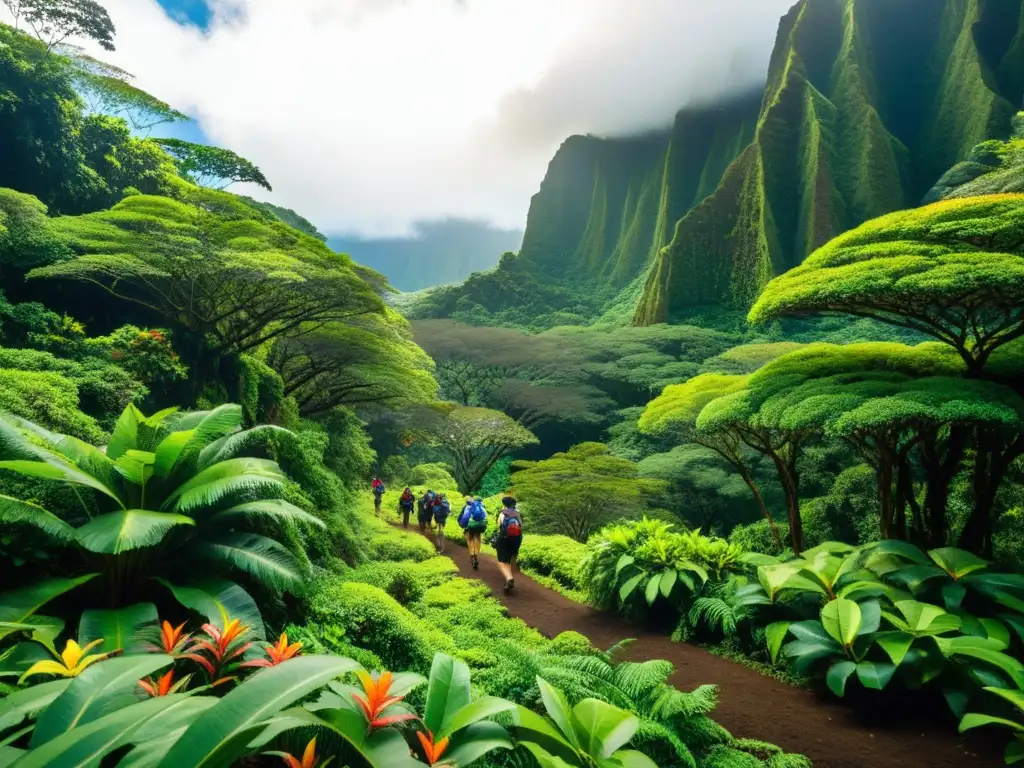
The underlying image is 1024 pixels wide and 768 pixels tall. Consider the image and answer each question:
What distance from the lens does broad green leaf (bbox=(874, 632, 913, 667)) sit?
4.01 m

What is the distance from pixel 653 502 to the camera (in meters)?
15.0

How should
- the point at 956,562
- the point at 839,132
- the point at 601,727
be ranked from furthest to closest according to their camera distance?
1. the point at 839,132
2. the point at 956,562
3. the point at 601,727

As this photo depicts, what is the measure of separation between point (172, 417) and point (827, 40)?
58779mm

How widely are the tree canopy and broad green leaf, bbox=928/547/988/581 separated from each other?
2528mm

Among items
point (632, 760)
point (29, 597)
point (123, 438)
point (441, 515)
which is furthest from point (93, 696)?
point (441, 515)

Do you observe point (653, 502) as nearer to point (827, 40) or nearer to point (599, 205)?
point (827, 40)

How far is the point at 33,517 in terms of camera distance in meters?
3.01

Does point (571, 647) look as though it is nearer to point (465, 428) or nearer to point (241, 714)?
point (241, 714)

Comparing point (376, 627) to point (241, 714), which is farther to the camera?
point (376, 627)

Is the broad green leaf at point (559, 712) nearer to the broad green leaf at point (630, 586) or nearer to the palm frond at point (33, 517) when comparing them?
the palm frond at point (33, 517)

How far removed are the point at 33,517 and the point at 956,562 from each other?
7070mm

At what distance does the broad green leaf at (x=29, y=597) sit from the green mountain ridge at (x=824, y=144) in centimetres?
4160

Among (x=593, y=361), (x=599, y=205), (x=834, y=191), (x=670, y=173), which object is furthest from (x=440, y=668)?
(x=599, y=205)

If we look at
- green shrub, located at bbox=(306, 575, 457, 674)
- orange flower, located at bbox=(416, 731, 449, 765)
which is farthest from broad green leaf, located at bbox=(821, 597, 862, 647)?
orange flower, located at bbox=(416, 731, 449, 765)
